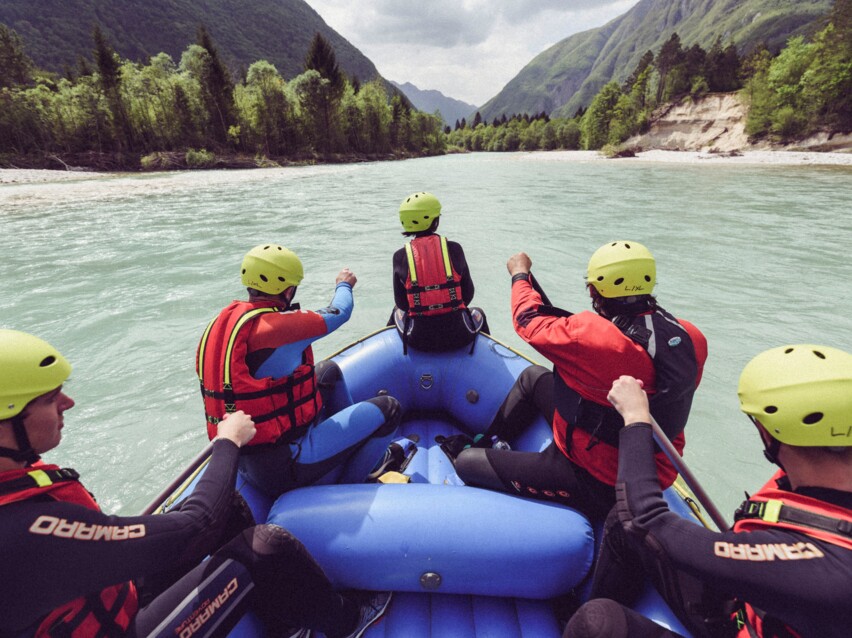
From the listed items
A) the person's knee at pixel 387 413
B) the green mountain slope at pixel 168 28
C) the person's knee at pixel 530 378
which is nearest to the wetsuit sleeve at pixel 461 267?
the person's knee at pixel 530 378

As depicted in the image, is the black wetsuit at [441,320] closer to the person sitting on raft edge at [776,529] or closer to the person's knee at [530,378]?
the person's knee at [530,378]

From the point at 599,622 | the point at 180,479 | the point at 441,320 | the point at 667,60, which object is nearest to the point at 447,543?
the point at 599,622

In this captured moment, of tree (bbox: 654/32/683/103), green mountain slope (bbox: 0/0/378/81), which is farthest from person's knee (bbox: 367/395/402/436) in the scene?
green mountain slope (bbox: 0/0/378/81)

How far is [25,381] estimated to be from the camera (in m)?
1.16

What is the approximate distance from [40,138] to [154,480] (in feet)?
152

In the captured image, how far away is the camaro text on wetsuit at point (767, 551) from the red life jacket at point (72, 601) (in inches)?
72.0

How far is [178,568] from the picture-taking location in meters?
1.76

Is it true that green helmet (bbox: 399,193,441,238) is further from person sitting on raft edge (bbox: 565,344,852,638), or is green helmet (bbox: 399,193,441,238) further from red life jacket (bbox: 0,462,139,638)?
red life jacket (bbox: 0,462,139,638)

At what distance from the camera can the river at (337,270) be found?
4105mm

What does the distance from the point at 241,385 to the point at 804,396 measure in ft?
7.13

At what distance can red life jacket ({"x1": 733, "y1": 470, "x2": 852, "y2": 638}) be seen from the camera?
1.02 metres

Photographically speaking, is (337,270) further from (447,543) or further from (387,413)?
(447,543)

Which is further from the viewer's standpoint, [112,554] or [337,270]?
[337,270]

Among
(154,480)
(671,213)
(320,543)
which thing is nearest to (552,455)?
(320,543)
